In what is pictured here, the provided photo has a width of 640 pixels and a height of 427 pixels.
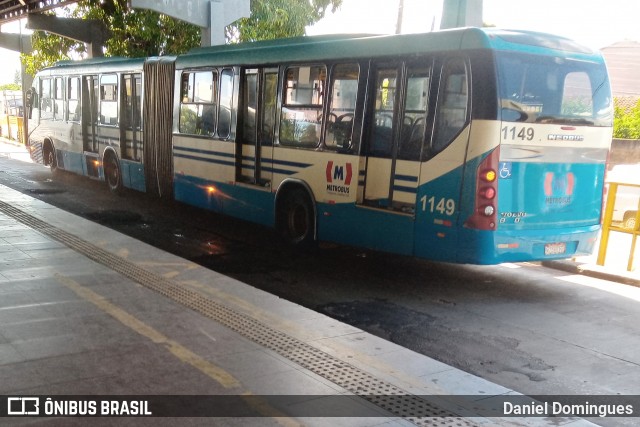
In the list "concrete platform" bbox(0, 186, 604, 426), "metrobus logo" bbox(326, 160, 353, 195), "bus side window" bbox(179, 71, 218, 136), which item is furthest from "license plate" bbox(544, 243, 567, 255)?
"bus side window" bbox(179, 71, 218, 136)

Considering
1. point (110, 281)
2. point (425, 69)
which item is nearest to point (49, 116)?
point (110, 281)

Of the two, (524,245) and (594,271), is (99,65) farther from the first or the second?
(594,271)

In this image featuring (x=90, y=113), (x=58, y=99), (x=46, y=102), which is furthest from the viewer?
(x=46, y=102)

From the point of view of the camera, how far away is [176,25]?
21.1 metres

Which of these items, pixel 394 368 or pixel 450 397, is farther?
pixel 394 368

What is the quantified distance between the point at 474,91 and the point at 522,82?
61cm

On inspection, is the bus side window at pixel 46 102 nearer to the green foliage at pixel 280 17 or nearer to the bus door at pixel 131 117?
the bus door at pixel 131 117

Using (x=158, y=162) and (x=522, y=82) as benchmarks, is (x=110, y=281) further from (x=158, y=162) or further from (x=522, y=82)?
(x=158, y=162)

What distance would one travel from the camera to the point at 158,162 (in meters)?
14.2

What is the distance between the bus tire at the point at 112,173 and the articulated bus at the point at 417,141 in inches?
181

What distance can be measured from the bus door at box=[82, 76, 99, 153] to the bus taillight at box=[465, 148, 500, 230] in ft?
39.2

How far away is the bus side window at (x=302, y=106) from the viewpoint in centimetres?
982

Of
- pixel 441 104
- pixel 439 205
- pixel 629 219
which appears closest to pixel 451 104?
pixel 441 104

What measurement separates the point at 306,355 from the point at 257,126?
6.08 m
